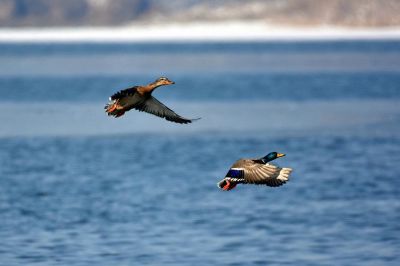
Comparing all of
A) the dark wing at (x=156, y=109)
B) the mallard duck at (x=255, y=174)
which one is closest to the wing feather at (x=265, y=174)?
the mallard duck at (x=255, y=174)

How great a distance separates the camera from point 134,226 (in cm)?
2661

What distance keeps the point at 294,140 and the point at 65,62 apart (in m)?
103

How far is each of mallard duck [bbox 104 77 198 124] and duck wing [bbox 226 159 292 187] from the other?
851mm

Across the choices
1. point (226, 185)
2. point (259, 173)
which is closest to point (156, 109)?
Answer: point (259, 173)

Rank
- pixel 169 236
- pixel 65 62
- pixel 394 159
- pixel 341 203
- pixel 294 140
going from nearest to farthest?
1. pixel 169 236
2. pixel 341 203
3. pixel 394 159
4. pixel 294 140
5. pixel 65 62

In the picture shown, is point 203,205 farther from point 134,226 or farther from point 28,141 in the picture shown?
point 28,141

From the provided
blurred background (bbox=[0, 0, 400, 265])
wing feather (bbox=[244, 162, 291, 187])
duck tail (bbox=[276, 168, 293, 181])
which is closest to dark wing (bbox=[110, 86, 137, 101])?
wing feather (bbox=[244, 162, 291, 187])

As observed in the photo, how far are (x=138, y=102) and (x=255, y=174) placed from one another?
173cm

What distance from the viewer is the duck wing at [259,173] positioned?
15133mm

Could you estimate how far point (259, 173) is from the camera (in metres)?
15.7

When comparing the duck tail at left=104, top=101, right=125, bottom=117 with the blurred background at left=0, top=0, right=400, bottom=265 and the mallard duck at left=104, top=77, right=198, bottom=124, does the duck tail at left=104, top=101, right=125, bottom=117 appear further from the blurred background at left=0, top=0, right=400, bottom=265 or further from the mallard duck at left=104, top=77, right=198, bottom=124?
the blurred background at left=0, top=0, right=400, bottom=265

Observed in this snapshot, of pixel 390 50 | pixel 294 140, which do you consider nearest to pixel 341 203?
pixel 294 140

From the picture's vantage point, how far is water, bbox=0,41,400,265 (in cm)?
2388

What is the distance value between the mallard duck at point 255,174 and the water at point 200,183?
641 cm
